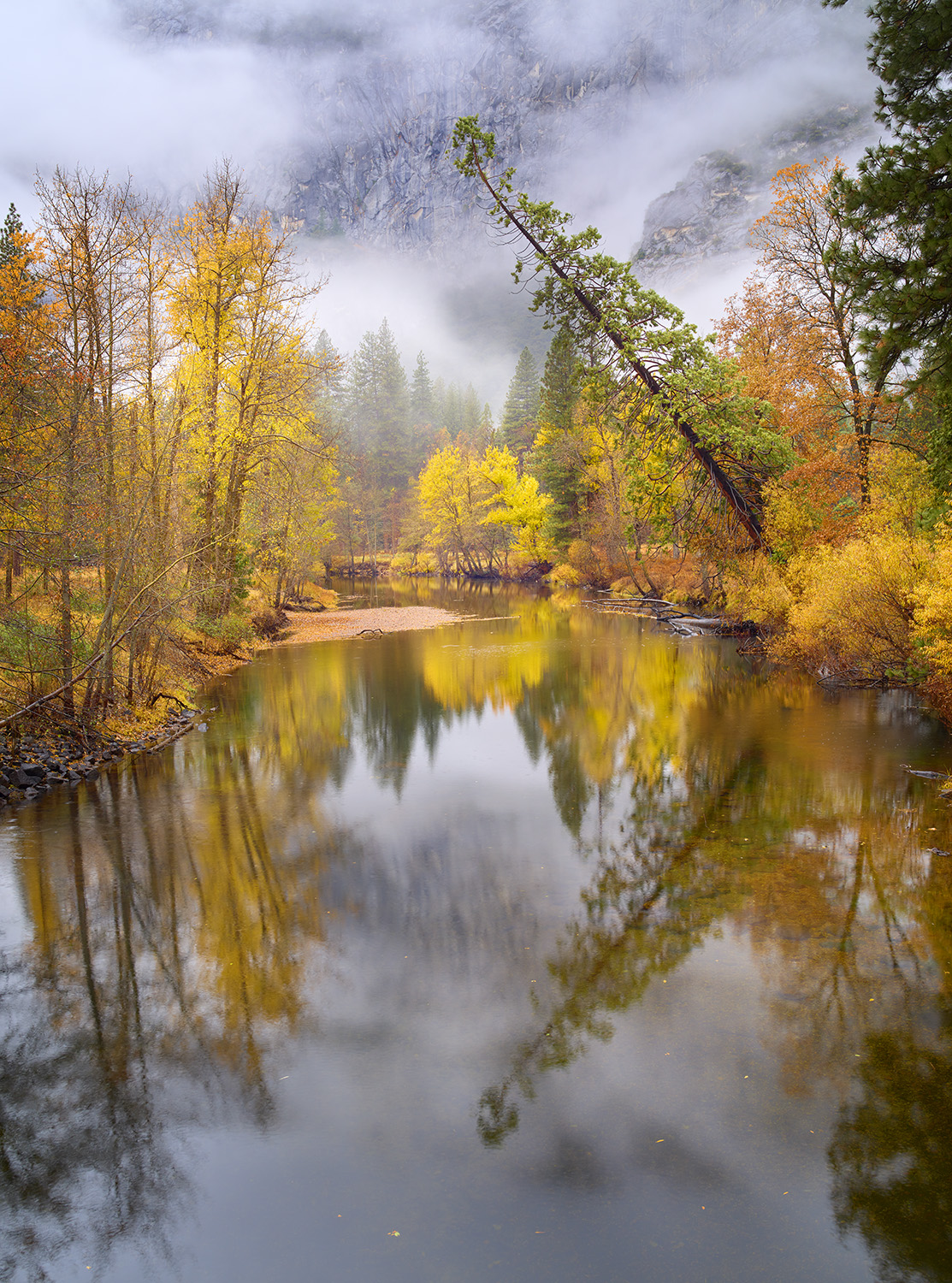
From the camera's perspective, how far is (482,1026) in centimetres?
550

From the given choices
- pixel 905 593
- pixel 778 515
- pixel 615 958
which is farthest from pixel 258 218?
pixel 615 958

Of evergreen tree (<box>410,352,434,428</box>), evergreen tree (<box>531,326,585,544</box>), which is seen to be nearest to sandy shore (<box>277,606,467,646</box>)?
evergreen tree (<box>531,326,585,544</box>)

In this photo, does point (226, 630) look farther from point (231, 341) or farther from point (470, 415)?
point (470, 415)

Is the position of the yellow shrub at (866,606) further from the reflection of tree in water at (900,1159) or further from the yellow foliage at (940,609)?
the reflection of tree in water at (900,1159)

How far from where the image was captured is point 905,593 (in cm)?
1350

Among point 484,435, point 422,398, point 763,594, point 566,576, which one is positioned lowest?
point 763,594

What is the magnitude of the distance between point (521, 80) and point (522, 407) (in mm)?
129198

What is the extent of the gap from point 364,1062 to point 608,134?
20053 cm

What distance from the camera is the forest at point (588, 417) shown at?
9.79 metres

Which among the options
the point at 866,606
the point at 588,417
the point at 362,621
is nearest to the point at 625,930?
the point at 866,606

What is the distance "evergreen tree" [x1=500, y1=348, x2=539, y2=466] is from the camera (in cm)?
7306

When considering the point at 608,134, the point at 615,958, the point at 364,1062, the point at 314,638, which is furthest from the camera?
the point at 608,134

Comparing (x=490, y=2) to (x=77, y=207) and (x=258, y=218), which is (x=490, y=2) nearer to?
(x=258, y=218)

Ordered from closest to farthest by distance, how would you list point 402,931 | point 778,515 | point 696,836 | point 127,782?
point 402,931, point 696,836, point 127,782, point 778,515
